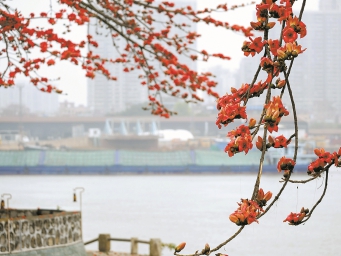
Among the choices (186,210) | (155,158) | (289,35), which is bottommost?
(186,210)

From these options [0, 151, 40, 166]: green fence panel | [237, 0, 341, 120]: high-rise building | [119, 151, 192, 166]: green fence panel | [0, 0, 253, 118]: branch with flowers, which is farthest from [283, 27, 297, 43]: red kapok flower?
[0, 151, 40, 166]: green fence panel

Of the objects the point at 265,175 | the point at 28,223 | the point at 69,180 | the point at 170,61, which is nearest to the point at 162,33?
the point at 170,61

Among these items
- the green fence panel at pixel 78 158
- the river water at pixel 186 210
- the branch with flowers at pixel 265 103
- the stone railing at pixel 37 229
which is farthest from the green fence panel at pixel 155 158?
the branch with flowers at pixel 265 103

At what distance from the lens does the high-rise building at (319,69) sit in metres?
21.6

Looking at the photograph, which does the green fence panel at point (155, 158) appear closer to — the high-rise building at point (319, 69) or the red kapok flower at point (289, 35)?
the high-rise building at point (319, 69)

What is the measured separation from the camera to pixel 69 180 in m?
55.1

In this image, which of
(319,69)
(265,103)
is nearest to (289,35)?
(265,103)

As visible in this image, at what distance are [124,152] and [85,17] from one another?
45798 millimetres

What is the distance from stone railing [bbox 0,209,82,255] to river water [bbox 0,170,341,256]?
2165 millimetres

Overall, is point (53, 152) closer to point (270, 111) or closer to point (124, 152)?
point (124, 152)

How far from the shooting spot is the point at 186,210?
3219 centimetres

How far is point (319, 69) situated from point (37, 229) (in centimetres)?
2217

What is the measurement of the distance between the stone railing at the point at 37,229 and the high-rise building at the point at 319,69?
42.7 feet

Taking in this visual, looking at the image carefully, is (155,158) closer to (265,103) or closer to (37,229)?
(37,229)
